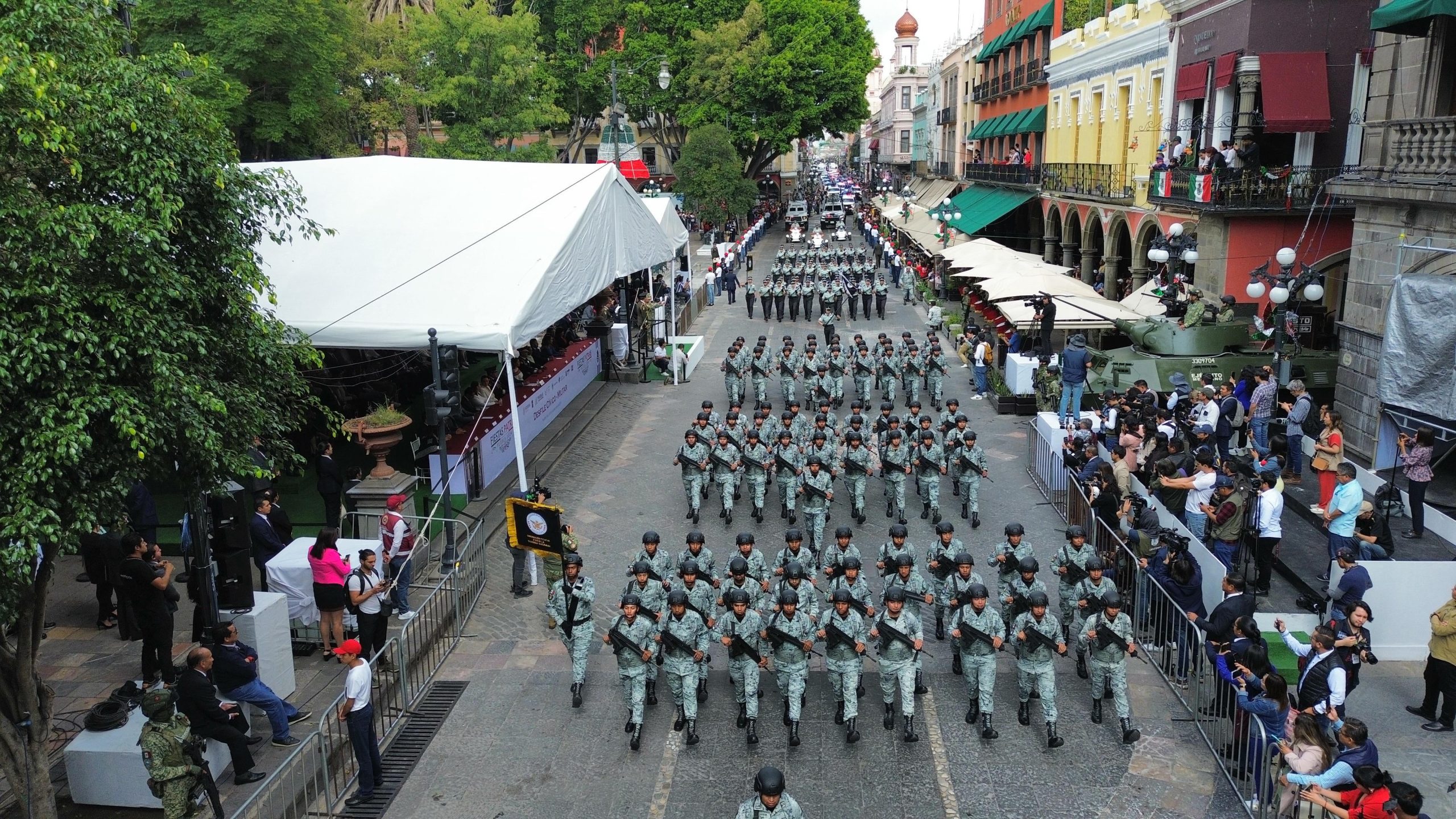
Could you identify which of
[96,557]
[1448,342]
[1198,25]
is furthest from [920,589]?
[1198,25]

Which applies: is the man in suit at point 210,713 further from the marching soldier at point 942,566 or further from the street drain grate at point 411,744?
the marching soldier at point 942,566

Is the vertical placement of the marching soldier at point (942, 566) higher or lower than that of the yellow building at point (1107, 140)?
lower

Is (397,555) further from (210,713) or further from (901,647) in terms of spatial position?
(901,647)

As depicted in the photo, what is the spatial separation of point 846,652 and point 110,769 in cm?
574

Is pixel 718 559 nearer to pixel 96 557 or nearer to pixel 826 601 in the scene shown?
pixel 826 601

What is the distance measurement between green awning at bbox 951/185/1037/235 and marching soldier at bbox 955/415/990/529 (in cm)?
2414

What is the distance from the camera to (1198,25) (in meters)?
23.2

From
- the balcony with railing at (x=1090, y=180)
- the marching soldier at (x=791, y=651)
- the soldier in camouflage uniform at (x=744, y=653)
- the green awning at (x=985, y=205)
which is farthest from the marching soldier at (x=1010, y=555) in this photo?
the green awning at (x=985, y=205)

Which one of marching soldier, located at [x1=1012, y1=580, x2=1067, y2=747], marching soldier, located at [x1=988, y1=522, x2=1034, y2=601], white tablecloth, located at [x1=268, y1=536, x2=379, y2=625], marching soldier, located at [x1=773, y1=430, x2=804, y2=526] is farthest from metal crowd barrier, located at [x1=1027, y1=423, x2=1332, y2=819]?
white tablecloth, located at [x1=268, y1=536, x2=379, y2=625]

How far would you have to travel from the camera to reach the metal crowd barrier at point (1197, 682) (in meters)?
7.53

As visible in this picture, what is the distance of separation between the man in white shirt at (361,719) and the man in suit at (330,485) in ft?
17.1

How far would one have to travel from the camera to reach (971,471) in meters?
13.9

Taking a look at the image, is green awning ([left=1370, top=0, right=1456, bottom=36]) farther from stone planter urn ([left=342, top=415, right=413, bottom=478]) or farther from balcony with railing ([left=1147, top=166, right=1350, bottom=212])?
stone planter urn ([left=342, top=415, right=413, bottom=478])

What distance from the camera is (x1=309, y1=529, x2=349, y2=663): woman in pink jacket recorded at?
388 inches
